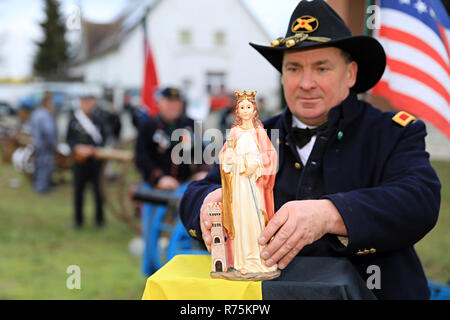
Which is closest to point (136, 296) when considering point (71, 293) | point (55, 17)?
point (71, 293)

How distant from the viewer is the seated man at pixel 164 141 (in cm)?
545

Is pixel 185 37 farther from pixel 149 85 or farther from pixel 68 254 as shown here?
pixel 68 254

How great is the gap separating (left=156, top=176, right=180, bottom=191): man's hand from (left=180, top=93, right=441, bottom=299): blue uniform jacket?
319cm

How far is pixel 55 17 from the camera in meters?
50.1

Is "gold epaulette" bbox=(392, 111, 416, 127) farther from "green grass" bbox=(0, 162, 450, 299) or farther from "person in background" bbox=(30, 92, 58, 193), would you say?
"person in background" bbox=(30, 92, 58, 193)

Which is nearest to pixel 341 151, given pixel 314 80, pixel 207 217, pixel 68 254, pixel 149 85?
pixel 314 80

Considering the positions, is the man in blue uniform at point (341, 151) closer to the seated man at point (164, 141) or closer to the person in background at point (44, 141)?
the seated man at point (164, 141)

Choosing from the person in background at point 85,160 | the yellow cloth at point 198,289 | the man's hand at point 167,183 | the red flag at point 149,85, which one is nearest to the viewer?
the yellow cloth at point 198,289

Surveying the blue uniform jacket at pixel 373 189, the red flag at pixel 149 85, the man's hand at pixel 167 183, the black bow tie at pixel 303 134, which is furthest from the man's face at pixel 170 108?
the black bow tie at pixel 303 134

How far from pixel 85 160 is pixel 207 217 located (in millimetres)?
6751

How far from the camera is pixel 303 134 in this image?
6.19 ft

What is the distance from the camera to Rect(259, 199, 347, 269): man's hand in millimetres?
1407

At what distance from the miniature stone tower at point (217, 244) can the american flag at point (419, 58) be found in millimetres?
1690

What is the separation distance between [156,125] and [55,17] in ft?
163
